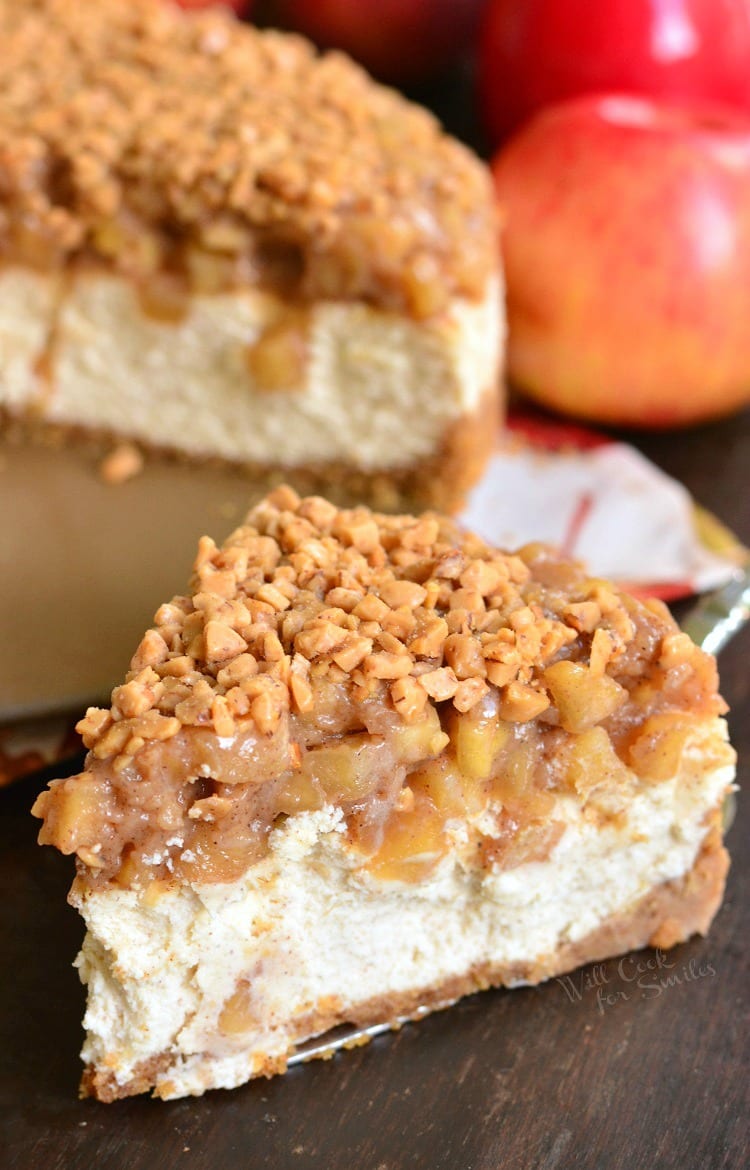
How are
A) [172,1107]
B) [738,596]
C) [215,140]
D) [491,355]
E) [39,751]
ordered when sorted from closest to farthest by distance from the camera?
[172,1107]
[39,751]
[738,596]
[215,140]
[491,355]

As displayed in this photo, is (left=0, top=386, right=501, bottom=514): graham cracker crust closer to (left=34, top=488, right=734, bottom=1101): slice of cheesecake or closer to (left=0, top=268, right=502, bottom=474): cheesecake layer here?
(left=0, top=268, right=502, bottom=474): cheesecake layer

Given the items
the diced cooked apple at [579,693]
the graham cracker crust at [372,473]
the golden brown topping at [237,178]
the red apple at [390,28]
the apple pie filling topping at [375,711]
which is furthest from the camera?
the red apple at [390,28]

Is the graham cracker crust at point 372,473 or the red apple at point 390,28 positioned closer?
the graham cracker crust at point 372,473

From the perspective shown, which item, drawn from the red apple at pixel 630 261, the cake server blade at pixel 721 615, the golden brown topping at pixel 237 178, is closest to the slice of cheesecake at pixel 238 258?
the golden brown topping at pixel 237 178

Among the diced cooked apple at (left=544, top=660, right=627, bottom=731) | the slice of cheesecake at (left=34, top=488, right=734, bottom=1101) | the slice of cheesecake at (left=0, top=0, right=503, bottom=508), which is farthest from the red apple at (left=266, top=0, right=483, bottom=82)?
the diced cooked apple at (left=544, top=660, right=627, bottom=731)

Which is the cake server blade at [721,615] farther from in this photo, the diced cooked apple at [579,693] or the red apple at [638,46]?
the red apple at [638,46]

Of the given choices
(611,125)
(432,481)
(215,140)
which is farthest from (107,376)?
(611,125)

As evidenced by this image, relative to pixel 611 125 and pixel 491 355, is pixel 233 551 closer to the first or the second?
pixel 491 355

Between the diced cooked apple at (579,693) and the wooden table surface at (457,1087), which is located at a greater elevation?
the diced cooked apple at (579,693)
